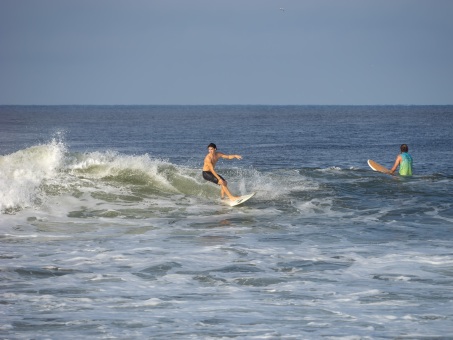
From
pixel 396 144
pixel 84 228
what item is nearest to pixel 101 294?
pixel 84 228

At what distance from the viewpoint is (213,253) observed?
46.3 ft

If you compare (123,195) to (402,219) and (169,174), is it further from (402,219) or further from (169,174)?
(402,219)

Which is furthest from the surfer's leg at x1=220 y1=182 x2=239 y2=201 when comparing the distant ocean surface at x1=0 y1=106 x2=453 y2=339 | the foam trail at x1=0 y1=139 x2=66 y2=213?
the foam trail at x1=0 y1=139 x2=66 y2=213

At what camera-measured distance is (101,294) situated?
11.1 metres

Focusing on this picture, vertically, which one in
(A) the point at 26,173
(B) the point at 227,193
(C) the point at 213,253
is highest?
Answer: (A) the point at 26,173

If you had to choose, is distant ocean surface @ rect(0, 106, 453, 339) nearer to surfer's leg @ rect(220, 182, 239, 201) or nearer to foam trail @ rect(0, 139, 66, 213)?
foam trail @ rect(0, 139, 66, 213)

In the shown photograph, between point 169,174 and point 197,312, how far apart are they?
50.1ft

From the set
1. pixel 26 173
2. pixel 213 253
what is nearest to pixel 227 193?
pixel 213 253

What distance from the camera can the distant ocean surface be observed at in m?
9.80

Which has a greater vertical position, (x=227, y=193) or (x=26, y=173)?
(x=26, y=173)

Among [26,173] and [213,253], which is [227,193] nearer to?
[213,253]

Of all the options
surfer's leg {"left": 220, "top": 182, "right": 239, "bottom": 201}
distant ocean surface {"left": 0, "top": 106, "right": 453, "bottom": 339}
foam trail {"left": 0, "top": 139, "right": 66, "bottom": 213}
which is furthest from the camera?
surfer's leg {"left": 220, "top": 182, "right": 239, "bottom": 201}

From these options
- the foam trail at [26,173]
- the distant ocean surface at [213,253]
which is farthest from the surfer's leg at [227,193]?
the foam trail at [26,173]

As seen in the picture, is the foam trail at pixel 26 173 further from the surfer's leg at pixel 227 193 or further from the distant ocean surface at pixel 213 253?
the surfer's leg at pixel 227 193
